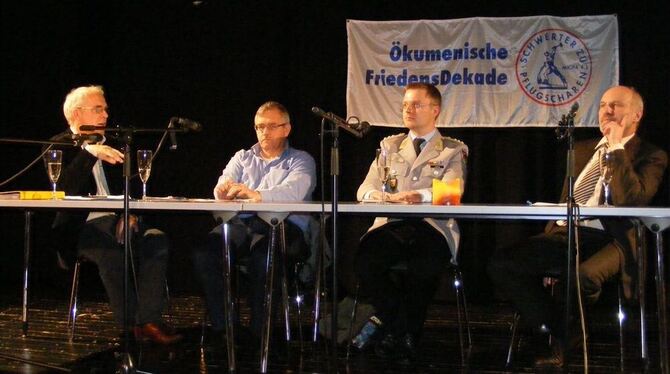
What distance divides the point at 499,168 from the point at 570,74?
2.55 ft

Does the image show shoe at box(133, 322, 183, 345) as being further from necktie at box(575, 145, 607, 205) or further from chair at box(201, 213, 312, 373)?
necktie at box(575, 145, 607, 205)

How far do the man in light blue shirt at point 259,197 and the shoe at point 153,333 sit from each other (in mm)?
265

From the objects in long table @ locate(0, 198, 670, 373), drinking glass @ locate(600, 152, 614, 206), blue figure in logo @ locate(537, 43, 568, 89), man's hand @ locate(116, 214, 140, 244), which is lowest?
man's hand @ locate(116, 214, 140, 244)

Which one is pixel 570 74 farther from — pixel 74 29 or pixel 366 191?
pixel 74 29

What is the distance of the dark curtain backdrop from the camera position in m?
5.54

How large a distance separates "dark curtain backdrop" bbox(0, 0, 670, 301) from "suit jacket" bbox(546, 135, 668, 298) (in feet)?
5.13

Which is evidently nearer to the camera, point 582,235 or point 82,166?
point 582,235

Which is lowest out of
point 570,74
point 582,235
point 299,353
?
point 299,353

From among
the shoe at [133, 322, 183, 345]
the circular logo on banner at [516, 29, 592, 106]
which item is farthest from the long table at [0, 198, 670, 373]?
the circular logo on banner at [516, 29, 592, 106]

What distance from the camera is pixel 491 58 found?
18.0 ft

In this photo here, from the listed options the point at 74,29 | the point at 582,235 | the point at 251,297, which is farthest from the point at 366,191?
the point at 74,29

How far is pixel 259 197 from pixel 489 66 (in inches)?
86.8

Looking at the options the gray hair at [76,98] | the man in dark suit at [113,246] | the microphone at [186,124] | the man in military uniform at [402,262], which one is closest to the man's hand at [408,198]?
the man in military uniform at [402,262]

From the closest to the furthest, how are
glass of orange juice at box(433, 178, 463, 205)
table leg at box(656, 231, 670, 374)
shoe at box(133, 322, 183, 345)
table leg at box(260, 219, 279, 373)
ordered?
table leg at box(656, 231, 670, 374)
glass of orange juice at box(433, 178, 463, 205)
table leg at box(260, 219, 279, 373)
shoe at box(133, 322, 183, 345)
